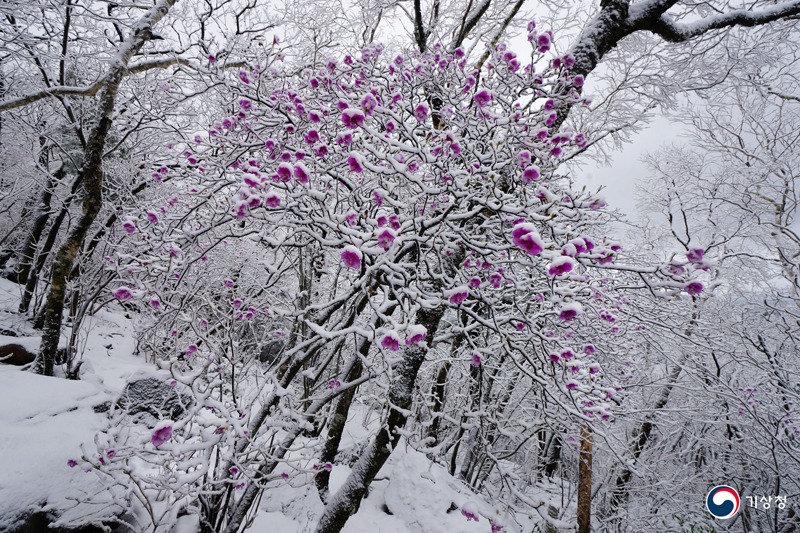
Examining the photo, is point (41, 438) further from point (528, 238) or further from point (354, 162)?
point (528, 238)

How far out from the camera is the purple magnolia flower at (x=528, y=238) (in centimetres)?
144

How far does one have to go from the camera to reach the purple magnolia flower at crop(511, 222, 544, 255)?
4.73 ft

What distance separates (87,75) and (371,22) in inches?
260

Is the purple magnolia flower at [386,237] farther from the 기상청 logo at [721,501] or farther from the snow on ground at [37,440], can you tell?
the 기상청 logo at [721,501]

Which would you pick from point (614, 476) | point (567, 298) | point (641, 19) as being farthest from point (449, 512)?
point (641, 19)

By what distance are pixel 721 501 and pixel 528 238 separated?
262 inches

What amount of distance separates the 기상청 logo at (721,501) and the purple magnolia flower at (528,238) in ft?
19.5

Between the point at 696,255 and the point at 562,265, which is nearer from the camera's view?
the point at 562,265

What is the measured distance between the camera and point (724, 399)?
4.65 metres

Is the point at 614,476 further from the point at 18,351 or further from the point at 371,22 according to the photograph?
the point at 18,351

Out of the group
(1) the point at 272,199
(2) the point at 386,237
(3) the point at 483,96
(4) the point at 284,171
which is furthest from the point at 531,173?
(1) the point at 272,199

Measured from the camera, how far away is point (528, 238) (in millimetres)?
1450

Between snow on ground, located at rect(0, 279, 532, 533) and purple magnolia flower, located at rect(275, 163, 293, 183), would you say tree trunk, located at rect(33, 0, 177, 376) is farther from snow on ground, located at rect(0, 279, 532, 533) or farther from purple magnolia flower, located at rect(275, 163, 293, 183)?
purple magnolia flower, located at rect(275, 163, 293, 183)

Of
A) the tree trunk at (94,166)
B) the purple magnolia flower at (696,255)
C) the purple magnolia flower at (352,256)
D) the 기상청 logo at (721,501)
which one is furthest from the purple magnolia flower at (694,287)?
the tree trunk at (94,166)
